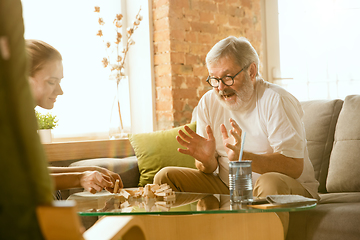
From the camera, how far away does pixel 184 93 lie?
329 centimetres

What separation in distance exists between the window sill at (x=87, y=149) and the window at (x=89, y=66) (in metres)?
0.51

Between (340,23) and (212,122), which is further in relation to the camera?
(340,23)

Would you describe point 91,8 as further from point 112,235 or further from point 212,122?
Answer: point 112,235

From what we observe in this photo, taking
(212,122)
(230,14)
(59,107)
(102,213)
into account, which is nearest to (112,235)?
(102,213)

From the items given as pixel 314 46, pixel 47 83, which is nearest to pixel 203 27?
pixel 314 46

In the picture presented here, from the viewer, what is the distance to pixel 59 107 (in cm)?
319

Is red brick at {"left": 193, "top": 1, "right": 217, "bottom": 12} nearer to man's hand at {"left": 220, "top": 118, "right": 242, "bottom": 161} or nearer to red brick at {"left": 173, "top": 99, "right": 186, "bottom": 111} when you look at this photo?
red brick at {"left": 173, "top": 99, "right": 186, "bottom": 111}

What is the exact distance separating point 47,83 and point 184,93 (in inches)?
69.3

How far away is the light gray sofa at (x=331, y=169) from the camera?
5.83 feet

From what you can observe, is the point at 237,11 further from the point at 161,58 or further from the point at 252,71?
the point at 252,71

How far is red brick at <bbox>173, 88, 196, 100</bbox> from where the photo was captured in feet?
10.6

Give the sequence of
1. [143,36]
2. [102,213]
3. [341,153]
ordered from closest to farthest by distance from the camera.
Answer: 1. [102,213]
2. [341,153]
3. [143,36]

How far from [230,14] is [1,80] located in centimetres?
360

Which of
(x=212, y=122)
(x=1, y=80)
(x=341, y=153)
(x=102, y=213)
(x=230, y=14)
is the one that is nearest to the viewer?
(x=1, y=80)
